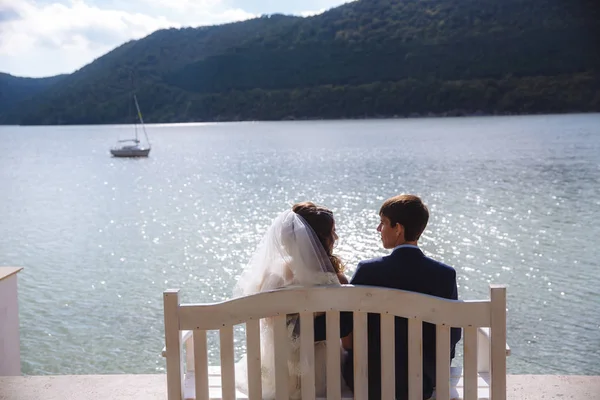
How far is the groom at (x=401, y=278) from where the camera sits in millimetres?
2111

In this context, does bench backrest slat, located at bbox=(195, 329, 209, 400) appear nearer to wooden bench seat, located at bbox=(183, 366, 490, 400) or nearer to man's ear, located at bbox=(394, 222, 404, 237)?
wooden bench seat, located at bbox=(183, 366, 490, 400)

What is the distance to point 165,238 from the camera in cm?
1535

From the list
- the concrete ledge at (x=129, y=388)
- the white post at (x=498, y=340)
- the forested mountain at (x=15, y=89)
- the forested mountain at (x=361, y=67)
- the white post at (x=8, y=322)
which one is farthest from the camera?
the forested mountain at (x=15, y=89)

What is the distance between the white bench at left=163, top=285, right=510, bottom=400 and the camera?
6.21 feet

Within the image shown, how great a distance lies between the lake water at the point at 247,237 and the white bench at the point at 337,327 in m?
4.87

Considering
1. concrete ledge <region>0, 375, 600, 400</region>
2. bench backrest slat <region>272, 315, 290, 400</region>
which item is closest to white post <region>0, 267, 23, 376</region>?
concrete ledge <region>0, 375, 600, 400</region>

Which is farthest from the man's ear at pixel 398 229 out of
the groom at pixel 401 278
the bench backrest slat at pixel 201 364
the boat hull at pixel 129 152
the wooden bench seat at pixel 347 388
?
the boat hull at pixel 129 152

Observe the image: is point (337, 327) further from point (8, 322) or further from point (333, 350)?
point (8, 322)

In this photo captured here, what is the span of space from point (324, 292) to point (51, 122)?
407 feet

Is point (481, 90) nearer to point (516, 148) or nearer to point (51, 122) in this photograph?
point (516, 148)

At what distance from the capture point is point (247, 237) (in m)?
15.0

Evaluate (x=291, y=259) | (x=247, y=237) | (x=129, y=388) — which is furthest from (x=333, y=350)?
(x=247, y=237)

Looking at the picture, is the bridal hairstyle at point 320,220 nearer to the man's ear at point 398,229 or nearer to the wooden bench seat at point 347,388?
the man's ear at point 398,229

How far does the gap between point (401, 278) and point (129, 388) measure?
1.73 m
